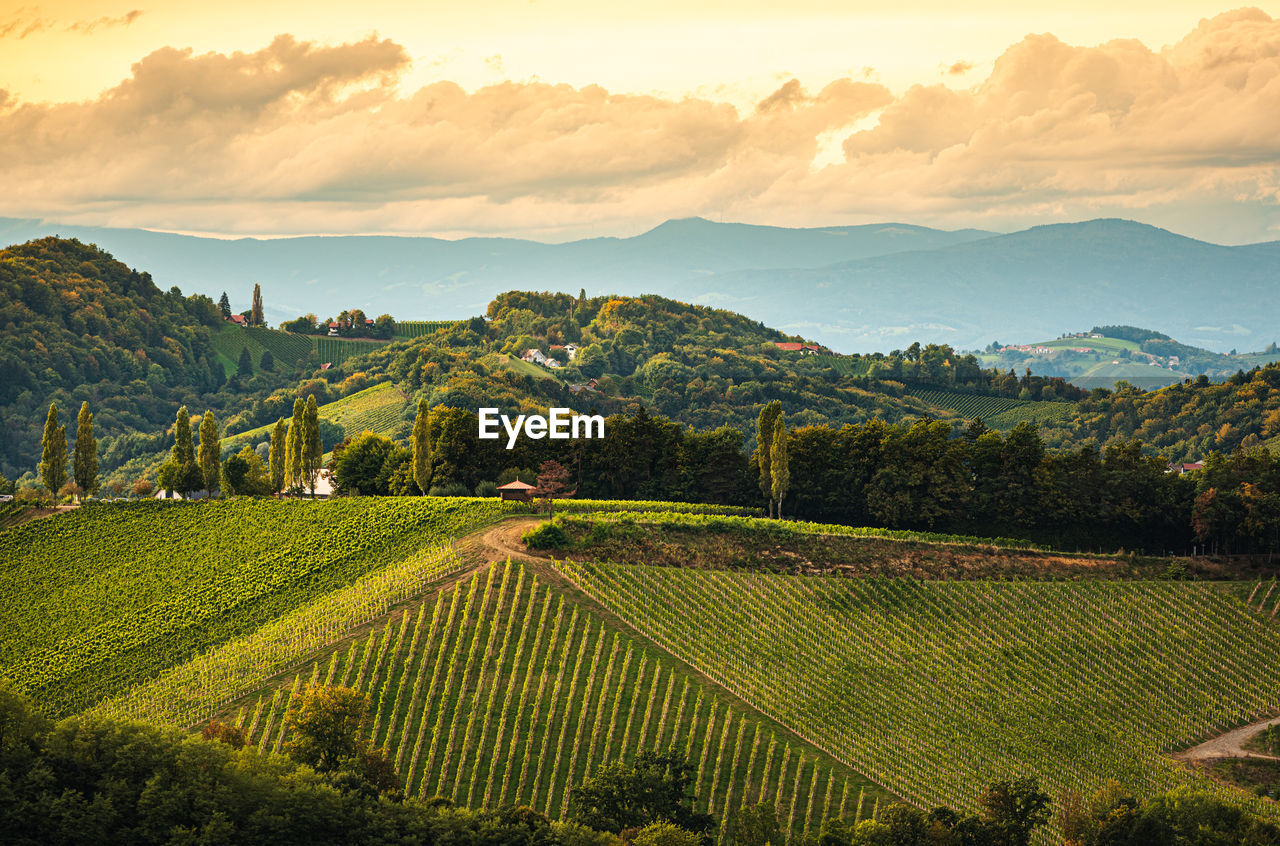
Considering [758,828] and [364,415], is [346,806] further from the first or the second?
[364,415]

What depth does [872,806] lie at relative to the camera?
56.6 metres

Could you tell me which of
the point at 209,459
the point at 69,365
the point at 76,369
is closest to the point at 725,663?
the point at 209,459

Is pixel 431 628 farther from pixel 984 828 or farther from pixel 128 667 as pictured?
pixel 984 828

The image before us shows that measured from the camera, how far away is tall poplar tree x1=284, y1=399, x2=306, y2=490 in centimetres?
9900

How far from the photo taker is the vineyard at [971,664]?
6188cm

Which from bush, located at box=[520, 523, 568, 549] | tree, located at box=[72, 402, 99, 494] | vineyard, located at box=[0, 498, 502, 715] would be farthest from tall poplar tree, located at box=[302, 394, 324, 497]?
bush, located at box=[520, 523, 568, 549]

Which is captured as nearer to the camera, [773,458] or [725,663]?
[725,663]

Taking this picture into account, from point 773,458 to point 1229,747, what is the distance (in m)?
38.8

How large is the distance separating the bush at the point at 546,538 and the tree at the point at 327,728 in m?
20.8

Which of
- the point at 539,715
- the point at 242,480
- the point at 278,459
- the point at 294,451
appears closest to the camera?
the point at 539,715

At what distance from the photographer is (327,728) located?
178ft

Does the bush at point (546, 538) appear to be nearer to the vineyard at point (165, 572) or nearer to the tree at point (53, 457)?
the vineyard at point (165, 572)

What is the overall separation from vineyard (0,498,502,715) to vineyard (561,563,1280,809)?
16887mm

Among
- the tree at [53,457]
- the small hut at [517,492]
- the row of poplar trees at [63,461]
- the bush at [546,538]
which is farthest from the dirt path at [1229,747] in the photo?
the tree at [53,457]
